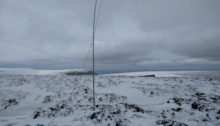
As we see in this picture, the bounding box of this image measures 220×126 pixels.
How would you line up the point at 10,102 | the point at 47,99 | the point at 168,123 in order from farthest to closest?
the point at 47,99
the point at 10,102
the point at 168,123

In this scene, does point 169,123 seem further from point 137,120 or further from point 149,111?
point 149,111

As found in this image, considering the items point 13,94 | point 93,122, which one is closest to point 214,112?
point 93,122

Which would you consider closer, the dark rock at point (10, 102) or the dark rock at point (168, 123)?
the dark rock at point (168, 123)

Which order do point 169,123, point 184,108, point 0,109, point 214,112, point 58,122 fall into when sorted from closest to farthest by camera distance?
point 169,123 < point 58,122 < point 214,112 < point 184,108 < point 0,109

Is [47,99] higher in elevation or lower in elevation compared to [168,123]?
Result: higher

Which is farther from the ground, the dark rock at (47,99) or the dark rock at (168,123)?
the dark rock at (47,99)

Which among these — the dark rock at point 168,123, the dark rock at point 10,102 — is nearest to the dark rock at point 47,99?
the dark rock at point 10,102

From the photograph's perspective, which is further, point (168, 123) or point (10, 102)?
point (10, 102)

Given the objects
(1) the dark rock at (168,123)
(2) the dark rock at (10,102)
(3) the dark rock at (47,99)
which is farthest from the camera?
(3) the dark rock at (47,99)

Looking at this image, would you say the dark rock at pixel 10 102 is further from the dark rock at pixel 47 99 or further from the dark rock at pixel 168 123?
the dark rock at pixel 168 123

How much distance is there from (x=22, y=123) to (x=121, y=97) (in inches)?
303

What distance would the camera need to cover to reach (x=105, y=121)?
25.8 feet

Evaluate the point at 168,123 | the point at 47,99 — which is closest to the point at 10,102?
the point at 47,99

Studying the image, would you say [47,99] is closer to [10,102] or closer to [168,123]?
[10,102]
